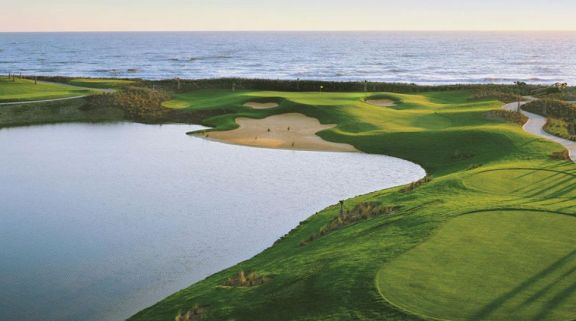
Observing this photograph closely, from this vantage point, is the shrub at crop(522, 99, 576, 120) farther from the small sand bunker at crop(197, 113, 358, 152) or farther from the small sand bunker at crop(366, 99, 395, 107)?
the small sand bunker at crop(197, 113, 358, 152)

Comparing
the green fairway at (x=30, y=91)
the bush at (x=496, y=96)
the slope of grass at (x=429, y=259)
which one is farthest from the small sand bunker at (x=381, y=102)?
the green fairway at (x=30, y=91)

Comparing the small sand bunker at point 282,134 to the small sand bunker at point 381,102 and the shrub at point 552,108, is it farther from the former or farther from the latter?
the shrub at point 552,108

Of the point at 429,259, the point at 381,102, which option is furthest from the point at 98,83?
the point at 429,259

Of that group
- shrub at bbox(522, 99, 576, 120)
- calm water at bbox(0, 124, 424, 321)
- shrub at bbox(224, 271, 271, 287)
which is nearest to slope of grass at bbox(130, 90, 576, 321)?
shrub at bbox(224, 271, 271, 287)

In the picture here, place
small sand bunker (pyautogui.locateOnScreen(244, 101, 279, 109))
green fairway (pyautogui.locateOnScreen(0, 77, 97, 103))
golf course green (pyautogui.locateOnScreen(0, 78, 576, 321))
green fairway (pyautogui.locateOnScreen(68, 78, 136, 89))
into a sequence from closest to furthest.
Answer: golf course green (pyautogui.locateOnScreen(0, 78, 576, 321)), small sand bunker (pyautogui.locateOnScreen(244, 101, 279, 109)), green fairway (pyautogui.locateOnScreen(0, 77, 97, 103)), green fairway (pyautogui.locateOnScreen(68, 78, 136, 89))

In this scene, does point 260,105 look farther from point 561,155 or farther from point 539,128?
point 561,155

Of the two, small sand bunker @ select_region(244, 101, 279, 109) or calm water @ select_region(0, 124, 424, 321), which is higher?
small sand bunker @ select_region(244, 101, 279, 109)

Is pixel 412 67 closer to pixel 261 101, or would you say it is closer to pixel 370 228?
pixel 261 101
